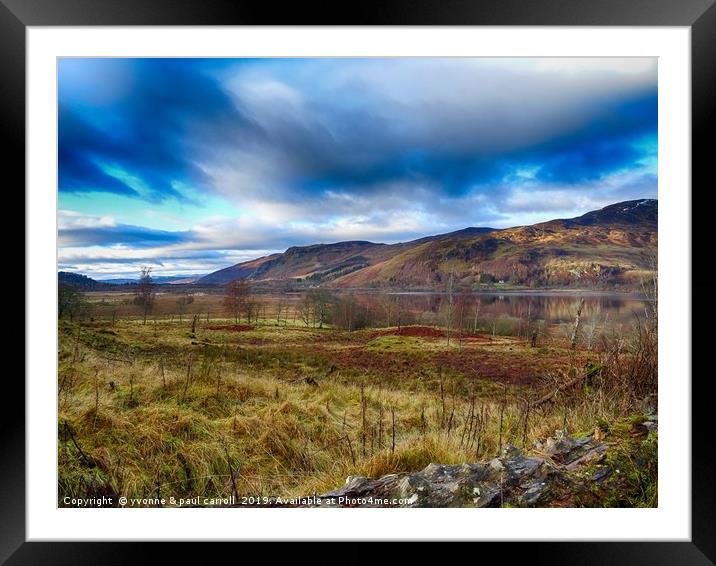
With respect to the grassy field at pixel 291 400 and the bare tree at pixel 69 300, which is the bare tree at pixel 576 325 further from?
the bare tree at pixel 69 300

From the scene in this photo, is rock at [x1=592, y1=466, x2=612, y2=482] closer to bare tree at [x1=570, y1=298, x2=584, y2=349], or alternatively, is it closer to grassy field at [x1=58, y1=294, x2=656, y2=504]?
grassy field at [x1=58, y1=294, x2=656, y2=504]

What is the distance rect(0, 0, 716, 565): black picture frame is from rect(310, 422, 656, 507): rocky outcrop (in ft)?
0.70

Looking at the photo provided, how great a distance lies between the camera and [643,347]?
92.2 inches

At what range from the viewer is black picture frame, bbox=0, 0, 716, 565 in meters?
1.62

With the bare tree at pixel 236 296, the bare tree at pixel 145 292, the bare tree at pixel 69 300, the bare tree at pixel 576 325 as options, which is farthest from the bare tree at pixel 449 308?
the bare tree at pixel 69 300

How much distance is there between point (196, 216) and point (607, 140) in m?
3.12

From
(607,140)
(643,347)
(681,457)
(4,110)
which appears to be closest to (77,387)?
(4,110)

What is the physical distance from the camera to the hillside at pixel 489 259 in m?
2.54

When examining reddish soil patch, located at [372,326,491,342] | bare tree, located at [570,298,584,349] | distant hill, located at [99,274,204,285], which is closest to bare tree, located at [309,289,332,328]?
reddish soil patch, located at [372,326,491,342]

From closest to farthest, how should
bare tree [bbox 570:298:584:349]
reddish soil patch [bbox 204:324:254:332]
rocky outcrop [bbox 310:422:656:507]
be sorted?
rocky outcrop [bbox 310:422:656:507]
bare tree [bbox 570:298:584:349]
reddish soil patch [bbox 204:324:254:332]
